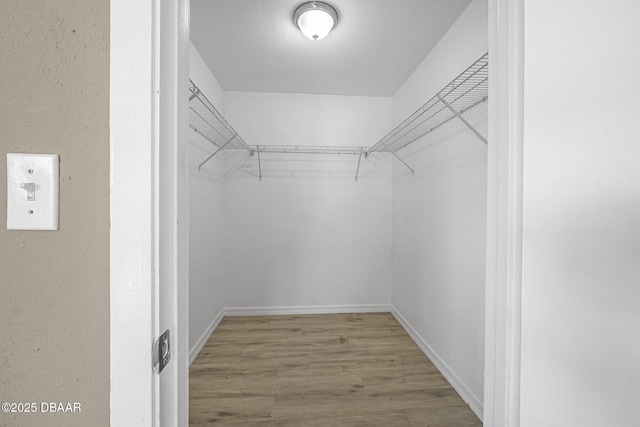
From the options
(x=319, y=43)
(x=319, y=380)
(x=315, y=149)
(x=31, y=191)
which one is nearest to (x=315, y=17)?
(x=319, y=43)

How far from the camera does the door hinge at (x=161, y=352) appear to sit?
0.41 meters

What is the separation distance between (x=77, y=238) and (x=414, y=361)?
214 cm

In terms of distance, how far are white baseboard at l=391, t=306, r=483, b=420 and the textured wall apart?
5.83 ft

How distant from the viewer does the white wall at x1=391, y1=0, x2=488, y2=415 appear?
1414 mm

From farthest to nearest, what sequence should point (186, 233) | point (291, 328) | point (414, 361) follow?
point (291, 328), point (414, 361), point (186, 233)

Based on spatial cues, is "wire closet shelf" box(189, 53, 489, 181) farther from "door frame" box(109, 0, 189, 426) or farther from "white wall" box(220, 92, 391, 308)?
"door frame" box(109, 0, 189, 426)

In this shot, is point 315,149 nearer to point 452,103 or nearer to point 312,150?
point 312,150

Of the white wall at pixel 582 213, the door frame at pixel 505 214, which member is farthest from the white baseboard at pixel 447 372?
the white wall at pixel 582 213

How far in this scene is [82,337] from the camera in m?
0.40

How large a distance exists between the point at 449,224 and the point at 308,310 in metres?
1.70

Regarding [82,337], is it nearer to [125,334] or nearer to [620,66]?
[125,334]

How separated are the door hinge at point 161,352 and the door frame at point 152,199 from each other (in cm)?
1

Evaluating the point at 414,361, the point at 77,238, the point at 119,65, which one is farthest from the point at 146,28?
the point at 414,361

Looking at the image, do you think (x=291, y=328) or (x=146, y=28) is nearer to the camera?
(x=146, y=28)
